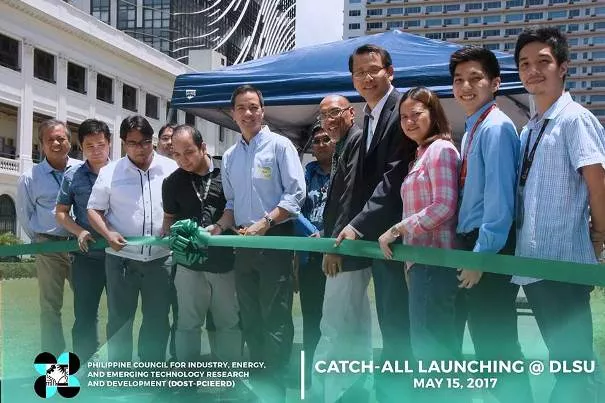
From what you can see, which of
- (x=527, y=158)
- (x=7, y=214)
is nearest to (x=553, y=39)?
(x=527, y=158)

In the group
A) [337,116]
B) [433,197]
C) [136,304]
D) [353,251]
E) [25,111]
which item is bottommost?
[136,304]

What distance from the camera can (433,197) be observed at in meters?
2.50

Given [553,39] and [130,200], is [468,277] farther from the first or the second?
[130,200]

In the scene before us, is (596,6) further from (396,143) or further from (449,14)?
(396,143)

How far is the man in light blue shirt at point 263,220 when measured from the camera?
313cm

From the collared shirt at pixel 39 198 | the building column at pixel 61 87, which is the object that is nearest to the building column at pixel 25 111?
the building column at pixel 61 87

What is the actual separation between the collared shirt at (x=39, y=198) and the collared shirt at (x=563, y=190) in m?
3.09

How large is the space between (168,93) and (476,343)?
4280cm

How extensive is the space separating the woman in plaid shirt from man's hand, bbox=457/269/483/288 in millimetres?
35

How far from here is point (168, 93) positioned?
43531 mm

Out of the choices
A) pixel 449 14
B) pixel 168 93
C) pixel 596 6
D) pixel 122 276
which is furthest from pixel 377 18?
pixel 122 276

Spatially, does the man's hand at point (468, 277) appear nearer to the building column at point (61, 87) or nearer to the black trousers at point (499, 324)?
the black trousers at point (499, 324)

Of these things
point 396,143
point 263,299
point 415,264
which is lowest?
point 263,299

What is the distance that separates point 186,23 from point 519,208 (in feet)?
189
